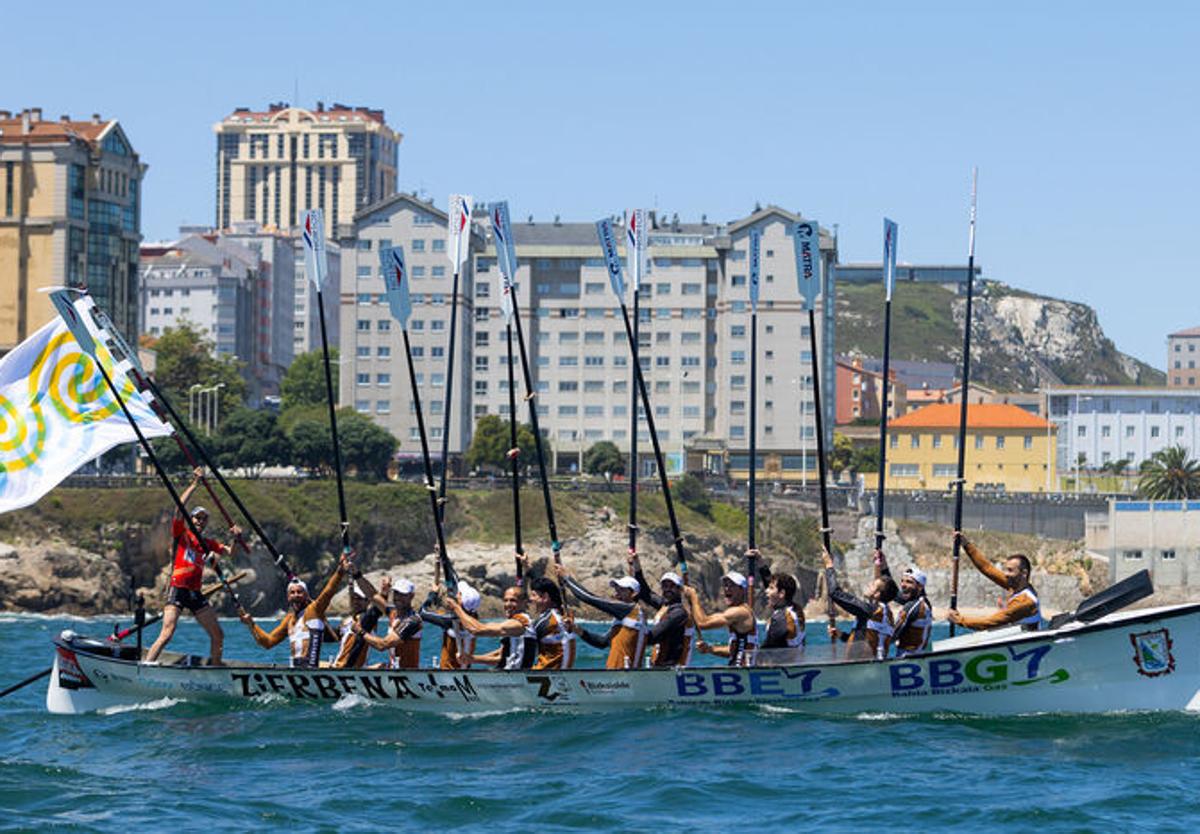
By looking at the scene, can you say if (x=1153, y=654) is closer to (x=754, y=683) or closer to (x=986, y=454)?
(x=754, y=683)

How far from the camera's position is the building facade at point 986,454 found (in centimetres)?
14100

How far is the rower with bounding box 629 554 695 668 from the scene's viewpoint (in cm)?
3172

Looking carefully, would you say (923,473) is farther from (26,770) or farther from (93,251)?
(26,770)

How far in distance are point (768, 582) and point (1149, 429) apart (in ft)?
448

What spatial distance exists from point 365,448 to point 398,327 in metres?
25.3

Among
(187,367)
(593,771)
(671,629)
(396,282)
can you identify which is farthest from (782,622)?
(187,367)

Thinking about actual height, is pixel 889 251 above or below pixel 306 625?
above

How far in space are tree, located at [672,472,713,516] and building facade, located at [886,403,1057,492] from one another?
95.6 feet

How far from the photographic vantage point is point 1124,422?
16375 cm

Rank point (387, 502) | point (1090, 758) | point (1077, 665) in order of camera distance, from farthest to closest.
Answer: point (387, 502)
point (1077, 665)
point (1090, 758)

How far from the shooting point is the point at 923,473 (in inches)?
5595

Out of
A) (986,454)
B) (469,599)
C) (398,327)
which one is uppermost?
(398,327)

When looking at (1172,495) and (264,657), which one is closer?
(264,657)

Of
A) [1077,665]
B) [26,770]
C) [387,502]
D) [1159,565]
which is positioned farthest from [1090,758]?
[1159,565]
